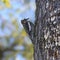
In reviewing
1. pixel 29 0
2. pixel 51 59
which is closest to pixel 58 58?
pixel 51 59

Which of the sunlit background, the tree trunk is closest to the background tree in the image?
the tree trunk

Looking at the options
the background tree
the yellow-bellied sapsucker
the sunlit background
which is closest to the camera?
the background tree

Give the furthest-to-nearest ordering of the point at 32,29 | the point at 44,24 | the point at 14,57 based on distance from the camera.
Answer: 1. the point at 14,57
2. the point at 32,29
3. the point at 44,24

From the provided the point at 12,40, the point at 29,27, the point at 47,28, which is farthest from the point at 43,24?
the point at 12,40

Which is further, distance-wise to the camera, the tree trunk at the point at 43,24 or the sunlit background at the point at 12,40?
the sunlit background at the point at 12,40

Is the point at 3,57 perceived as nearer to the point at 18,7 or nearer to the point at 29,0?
the point at 18,7

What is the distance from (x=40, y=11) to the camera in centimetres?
113

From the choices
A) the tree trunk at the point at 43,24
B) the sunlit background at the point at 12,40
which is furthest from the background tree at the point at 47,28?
the sunlit background at the point at 12,40

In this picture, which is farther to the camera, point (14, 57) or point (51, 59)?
point (14, 57)

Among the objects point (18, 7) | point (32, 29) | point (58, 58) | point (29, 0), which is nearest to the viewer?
point (58, 58)

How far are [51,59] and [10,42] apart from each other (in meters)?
5.24

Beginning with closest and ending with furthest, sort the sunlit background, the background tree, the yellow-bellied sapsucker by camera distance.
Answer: the background tree, the yellow-bellied sapsucker, the sunlit background

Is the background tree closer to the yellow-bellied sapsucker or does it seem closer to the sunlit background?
the yellow-bellied sapsucker

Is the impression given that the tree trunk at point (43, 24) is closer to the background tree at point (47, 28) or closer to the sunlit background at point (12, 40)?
the background tree at point (47, 28)
